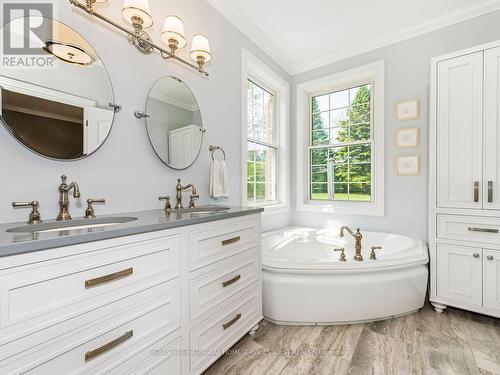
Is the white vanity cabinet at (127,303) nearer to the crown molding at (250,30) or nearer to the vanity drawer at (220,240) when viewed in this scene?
the vanity drawer at (220,240)

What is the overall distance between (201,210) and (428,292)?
2.27m

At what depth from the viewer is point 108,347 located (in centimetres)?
90

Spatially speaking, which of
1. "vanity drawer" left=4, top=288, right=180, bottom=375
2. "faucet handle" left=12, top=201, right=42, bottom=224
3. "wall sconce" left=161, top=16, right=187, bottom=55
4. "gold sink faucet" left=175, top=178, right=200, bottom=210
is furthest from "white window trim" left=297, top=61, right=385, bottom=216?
"faucet handle" left=12, top=201, right=42, bottom=224

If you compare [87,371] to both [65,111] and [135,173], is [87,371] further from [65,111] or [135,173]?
[65,111]

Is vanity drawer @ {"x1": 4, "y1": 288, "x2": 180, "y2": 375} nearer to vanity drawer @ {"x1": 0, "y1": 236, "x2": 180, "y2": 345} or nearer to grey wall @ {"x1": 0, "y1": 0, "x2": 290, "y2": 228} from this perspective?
vanity drawer @ {"x1": 0, "y1": 236, "x2": 180, "y2": 345}

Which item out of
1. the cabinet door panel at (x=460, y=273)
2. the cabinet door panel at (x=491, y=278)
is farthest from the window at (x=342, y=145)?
the cabinet door panel at (x=491, y=278)

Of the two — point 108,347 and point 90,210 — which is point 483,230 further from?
point 90,210

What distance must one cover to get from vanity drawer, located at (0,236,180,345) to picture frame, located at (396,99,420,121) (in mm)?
2684

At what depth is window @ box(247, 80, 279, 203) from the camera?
287cm

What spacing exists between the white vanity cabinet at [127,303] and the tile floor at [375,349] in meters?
0.21

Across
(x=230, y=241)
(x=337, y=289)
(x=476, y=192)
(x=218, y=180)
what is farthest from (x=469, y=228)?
(x=218, y=180)

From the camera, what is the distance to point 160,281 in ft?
3.49

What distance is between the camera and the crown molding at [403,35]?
2.19 m

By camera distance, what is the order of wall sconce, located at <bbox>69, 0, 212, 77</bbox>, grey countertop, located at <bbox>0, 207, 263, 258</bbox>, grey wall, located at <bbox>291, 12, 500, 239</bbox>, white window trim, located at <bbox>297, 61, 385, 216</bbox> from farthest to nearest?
white window trim, located at <bbox>297, 61, 385, 216</bbox> < grey wall, located at <bbox>291, 12, 500, 239</bbox> < wall sconce, located at <bbox>69, 0, 212, 77</bbox> < grey countertop, located at <bbox>0, 207, 263, 258</bbox>
